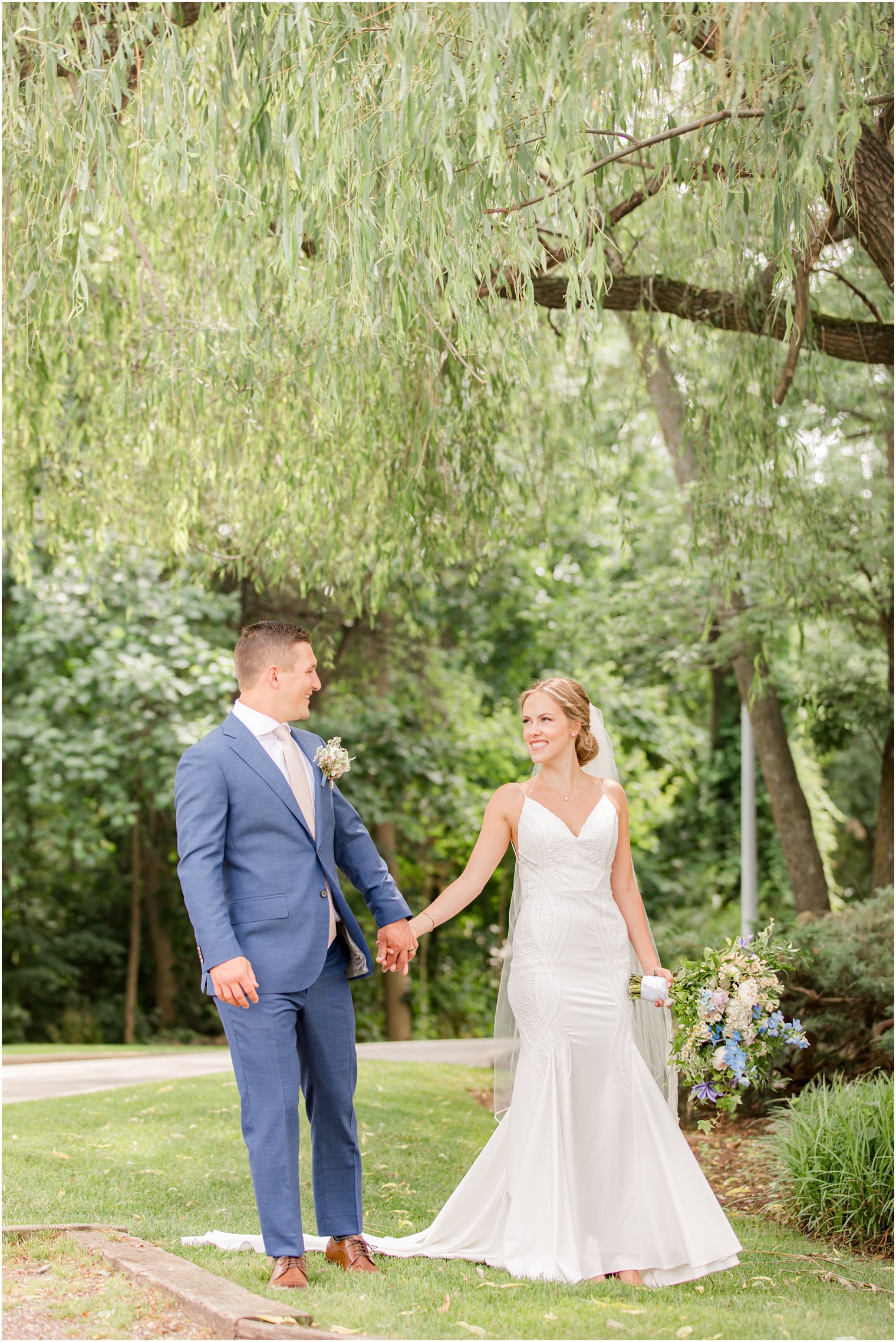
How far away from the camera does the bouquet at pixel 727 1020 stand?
4.32 m

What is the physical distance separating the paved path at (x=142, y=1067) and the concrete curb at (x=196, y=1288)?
407cm

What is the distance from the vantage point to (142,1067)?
11.3m

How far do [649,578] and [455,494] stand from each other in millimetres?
6186

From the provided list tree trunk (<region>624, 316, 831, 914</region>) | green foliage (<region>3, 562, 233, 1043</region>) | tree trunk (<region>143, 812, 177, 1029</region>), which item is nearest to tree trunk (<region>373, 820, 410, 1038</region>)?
tree trunk (<region>143, 812, 177, 1029</region>)

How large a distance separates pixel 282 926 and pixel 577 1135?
1.27 m

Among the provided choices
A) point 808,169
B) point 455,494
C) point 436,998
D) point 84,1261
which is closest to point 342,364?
point 455,494

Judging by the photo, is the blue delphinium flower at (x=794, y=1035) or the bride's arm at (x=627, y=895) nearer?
the blue delphinium flower at (x=794, y=1035)

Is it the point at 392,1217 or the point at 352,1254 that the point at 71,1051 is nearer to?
the point at 392,1217

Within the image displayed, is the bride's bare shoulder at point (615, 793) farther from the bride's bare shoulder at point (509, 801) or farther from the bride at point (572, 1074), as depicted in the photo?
the bride's bare shoulder at point (509, 801)

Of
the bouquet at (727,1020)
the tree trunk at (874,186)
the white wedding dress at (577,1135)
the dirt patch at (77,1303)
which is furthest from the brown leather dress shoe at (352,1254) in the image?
the tree trunk at (874,186)

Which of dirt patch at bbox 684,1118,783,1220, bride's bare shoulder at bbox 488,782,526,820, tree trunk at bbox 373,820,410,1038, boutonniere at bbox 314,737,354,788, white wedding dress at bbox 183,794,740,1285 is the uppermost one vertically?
boutonniere at bbox 314,737,354,788

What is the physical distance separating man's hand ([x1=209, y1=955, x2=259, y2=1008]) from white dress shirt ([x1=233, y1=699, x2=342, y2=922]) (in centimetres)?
47

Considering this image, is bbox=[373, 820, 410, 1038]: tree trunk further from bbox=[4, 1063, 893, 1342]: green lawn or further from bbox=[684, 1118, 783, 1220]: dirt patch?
bbox=[684, 1118, 783, 1220]: dirt patch

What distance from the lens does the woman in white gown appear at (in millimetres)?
4402
